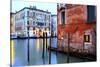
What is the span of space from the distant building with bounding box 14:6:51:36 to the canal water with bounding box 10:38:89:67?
4.7 inches

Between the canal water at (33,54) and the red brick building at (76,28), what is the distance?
0.47 feet

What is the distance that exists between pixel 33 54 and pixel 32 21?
0.44 metres

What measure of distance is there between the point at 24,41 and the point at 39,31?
244 mm

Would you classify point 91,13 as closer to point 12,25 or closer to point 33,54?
point 33,54

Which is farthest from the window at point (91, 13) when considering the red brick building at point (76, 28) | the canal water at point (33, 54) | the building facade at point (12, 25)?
the building facade at point (12, 25)

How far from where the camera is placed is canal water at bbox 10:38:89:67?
7.74 feet

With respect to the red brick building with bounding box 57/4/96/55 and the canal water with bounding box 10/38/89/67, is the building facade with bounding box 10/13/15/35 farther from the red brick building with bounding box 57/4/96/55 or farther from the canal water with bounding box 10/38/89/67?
the red brick building with bounding box 57/4/96/55

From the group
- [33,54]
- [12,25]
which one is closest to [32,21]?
[12,25]

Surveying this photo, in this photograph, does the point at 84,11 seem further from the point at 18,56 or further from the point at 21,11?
the point at 18,56

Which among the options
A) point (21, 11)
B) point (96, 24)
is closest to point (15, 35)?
point (21, 11)

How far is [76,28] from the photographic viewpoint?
8.67ft

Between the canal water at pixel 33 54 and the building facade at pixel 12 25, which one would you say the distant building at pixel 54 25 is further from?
the building facade at pixel 12 25

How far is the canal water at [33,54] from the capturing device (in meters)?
2.36

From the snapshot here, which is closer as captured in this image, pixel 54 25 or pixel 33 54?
pixel 33 54
